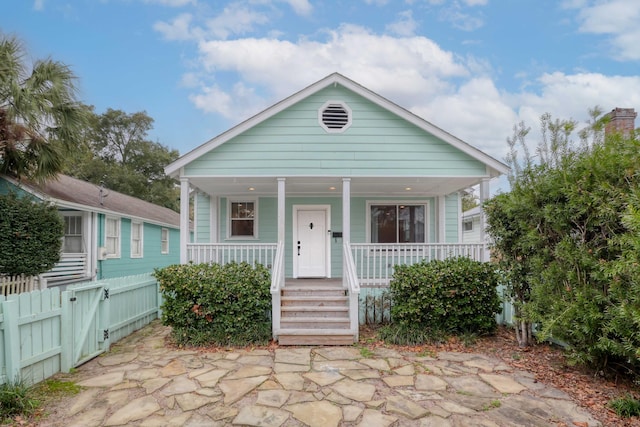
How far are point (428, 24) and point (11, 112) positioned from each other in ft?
39.1

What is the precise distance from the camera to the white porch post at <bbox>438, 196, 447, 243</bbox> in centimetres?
939

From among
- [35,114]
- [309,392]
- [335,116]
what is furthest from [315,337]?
[35,114]

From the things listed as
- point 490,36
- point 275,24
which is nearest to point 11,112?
point 275,24

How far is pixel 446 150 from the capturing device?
7.50 m

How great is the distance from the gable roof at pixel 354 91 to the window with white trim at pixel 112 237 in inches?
245

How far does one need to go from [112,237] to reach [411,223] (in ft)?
34.1

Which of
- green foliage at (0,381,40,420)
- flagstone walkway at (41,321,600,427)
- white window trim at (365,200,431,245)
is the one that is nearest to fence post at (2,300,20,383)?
green foliage at (0,381,40,420)

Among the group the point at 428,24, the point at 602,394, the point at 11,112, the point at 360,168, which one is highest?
the point at 428,24

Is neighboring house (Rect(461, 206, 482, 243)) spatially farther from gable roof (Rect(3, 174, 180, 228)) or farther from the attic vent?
gable roof (Rect(3, 174, 180, 228))

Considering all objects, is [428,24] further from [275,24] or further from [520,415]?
[520,415]

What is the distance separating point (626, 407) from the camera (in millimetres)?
3309

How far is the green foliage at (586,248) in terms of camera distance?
131 inches

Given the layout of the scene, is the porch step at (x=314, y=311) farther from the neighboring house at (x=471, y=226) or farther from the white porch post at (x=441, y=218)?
the neighboring house at (x=471, y=226)

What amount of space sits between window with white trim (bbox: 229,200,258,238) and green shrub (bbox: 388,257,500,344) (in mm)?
4950
